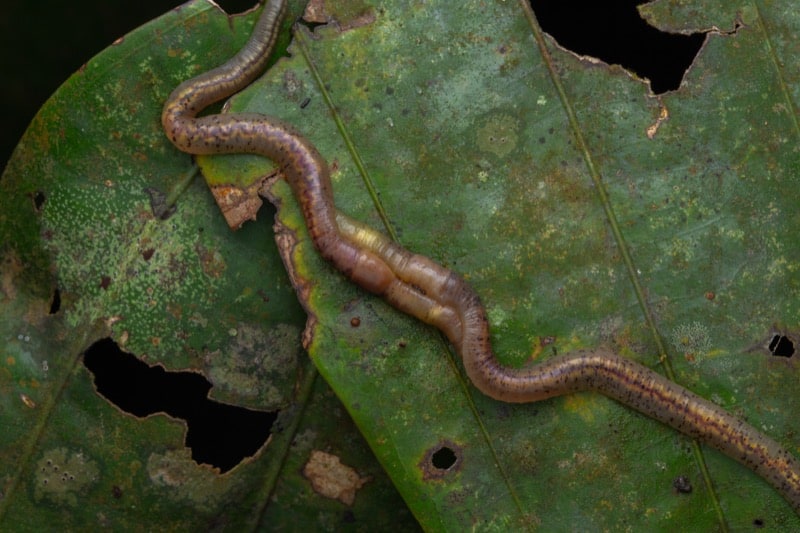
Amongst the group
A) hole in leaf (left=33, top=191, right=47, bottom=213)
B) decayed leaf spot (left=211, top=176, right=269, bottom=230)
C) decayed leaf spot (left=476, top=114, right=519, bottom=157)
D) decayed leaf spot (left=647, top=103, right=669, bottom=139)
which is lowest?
decayed leaf spot (left=647, top=103, right=669, bottom=139)

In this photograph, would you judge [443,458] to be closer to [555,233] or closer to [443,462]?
[443,462]

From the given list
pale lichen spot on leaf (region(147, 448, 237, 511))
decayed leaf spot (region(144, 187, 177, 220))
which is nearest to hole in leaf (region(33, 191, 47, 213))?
decayed leaf spot (region(144, 187, 177, 220))

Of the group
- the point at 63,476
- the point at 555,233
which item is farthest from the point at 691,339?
the point at 63,476

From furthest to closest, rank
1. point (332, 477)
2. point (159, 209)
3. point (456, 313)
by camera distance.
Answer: point (332, 477)
point (159, 209)
point (456, 313)

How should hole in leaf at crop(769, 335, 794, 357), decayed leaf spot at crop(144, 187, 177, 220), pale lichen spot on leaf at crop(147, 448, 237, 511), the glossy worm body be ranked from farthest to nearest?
pale lichen spot on leaf at crop(147, 448, 237, 511), decayed leaf spot at crop(144, 187, 177, 220), hole in leaf at crop(769, 335, 794, 357), the glossy worm body

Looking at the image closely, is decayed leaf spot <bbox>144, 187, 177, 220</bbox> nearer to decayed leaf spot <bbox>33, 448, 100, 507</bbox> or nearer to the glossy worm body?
the glossy worm body

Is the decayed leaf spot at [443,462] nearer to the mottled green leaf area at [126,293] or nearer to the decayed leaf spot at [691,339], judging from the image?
the mottled green leaf area at [126,293]
